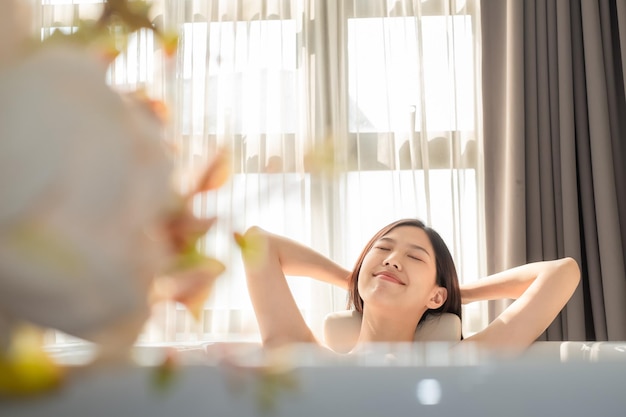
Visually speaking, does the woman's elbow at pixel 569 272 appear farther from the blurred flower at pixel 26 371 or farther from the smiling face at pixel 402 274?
the blurred flower at pixel 26 371

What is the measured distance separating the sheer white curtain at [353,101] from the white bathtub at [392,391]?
2.48m

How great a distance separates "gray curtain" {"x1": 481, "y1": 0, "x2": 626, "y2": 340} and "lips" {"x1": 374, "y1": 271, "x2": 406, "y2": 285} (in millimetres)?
1042

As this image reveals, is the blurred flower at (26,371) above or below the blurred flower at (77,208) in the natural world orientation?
below

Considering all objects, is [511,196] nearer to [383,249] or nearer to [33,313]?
[383,249]

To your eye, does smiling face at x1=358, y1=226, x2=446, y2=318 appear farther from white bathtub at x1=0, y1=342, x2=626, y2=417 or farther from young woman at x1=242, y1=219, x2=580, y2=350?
white bathtub at x1=0, y1=342, x2=626, y2=417

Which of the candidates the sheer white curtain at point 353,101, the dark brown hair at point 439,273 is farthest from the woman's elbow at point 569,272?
the sheer white curtain at point 353,101

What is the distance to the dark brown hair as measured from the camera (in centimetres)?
231

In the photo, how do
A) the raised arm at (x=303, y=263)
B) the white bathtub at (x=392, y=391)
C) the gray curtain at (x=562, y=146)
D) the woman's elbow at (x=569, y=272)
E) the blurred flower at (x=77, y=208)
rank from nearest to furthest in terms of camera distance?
the blurred flower at (x=77, y=208) < the white bathtub at (x=392, y=391) < the woman's elbow at (x=569, y=272) < the raised arm at (x=303, y=263) < the gray curtain at (x=562, y=146)

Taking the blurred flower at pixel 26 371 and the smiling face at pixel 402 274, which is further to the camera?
the smiling face at pixel 402 274

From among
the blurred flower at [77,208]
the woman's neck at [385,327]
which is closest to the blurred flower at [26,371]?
the blurred flower at [77,208]

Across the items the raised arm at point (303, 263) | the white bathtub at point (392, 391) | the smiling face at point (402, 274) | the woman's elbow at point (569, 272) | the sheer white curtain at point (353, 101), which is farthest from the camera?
the sheer white curtain at point (353, 101)

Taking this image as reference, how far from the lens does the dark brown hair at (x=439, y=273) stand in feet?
7.59

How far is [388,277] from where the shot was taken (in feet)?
6.99

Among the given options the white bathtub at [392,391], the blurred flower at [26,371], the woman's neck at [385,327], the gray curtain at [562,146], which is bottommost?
the woman's neck at [385,327]
